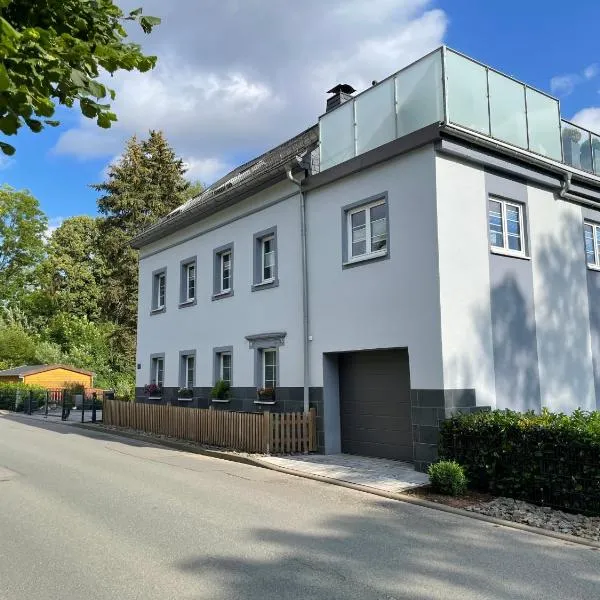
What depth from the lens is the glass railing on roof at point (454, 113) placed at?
11.3 m

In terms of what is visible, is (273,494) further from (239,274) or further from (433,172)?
(239,274)

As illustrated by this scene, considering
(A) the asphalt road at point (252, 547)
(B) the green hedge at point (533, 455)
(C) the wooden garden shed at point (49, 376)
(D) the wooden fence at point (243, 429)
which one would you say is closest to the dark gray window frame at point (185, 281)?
(D) the wooden fence at point (243, 429)

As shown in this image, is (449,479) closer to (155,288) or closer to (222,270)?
(222,270)

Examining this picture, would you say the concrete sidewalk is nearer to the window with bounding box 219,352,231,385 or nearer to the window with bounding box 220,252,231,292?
the window with bounding box 219,352,231,385

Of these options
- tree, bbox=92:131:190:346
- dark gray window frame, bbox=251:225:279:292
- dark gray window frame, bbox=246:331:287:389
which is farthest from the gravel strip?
tree, bbox=92:131:190:346

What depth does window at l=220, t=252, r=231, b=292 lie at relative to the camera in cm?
1756

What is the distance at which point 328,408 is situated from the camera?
13.2 m

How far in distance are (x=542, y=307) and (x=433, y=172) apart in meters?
3.99

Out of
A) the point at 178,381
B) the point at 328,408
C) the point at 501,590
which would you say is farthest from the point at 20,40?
the point at 178,381

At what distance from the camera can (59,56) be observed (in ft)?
13.5

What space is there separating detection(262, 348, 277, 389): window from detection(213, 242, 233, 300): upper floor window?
264 centimetres

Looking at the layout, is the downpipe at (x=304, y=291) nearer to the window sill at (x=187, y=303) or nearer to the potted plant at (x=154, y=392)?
the window sill at (x=187, y=303)

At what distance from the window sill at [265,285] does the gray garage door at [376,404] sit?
9.28ft

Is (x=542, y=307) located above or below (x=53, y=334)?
below
